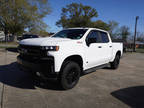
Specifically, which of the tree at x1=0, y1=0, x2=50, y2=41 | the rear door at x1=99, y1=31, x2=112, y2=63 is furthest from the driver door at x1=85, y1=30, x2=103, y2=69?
the tree at x1=0, y1=0, x2=50, y2=41

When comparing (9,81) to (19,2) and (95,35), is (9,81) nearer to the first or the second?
(95,35)

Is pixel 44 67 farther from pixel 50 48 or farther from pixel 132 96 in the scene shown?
pixel 132 96

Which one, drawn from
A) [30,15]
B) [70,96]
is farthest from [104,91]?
[30,15]

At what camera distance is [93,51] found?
4297mm

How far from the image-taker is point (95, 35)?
4.70 metres

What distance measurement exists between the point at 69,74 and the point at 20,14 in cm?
2544

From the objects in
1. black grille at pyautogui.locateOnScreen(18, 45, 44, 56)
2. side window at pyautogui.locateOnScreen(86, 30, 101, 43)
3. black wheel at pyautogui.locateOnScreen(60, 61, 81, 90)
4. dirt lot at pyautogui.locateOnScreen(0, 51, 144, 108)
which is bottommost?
dirt lot at pyautogui.locateOnScreen(0, 51, 144, 108)

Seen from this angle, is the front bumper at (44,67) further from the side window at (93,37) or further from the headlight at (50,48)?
the side window at (93,37)

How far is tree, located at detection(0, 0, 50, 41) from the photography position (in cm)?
2422

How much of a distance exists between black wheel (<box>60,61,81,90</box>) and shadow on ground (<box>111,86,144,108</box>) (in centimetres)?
121

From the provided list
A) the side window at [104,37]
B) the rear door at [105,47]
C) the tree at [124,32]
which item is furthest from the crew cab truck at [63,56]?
the tree at [124,32]

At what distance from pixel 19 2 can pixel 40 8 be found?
4.76 m

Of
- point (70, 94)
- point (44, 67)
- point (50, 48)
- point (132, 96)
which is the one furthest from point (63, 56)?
point (132, 96)

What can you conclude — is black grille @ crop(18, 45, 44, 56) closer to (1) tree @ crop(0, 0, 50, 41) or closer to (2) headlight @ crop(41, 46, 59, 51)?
(2) headlight @ crop(41, 46, 59, 51)
